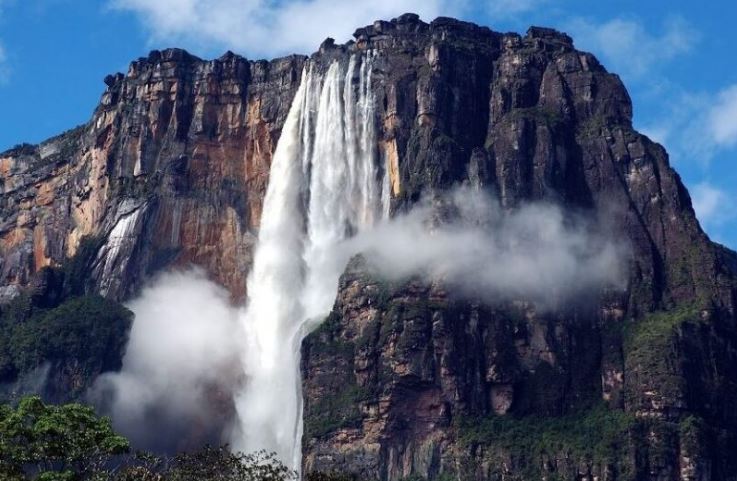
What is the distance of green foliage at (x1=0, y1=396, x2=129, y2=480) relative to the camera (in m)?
89.9

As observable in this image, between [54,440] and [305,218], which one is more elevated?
[305,218]

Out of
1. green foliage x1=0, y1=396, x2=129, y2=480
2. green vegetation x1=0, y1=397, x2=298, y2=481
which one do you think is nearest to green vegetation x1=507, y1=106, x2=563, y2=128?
green vegetation x1=0, y1=397, x2=298, y2=481

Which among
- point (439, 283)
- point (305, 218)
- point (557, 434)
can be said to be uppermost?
point (305, 218)

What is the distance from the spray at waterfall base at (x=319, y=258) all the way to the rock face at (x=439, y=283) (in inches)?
79.7

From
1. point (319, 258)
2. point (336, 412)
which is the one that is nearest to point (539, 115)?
point (319, 258)

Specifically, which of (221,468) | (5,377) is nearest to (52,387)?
(5,377)

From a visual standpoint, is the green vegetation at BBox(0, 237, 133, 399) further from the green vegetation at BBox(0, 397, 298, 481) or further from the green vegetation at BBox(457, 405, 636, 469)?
the green vegetation at BBox(0, 397, 298, 481)

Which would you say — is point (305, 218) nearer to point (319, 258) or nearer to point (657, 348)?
point (319, 258)

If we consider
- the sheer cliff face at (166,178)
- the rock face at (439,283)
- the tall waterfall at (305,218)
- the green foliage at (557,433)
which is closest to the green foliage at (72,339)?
the sheer cliff face at (166,178)

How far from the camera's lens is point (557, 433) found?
142m

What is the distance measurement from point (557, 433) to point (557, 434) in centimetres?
14

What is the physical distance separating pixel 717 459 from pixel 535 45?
155 feet

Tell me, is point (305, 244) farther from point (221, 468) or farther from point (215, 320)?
point (221, 468)

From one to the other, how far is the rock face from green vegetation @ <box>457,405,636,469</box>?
0.18m
